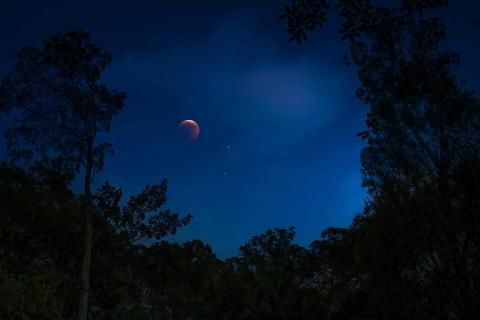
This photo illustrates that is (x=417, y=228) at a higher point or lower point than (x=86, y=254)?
lower

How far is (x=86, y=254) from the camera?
2417 centimetres

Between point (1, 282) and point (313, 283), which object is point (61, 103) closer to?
point (1, 282)

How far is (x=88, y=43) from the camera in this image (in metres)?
25.8

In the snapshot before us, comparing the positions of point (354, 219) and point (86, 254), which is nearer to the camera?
point (354, 219)

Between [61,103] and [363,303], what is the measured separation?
25467 mm

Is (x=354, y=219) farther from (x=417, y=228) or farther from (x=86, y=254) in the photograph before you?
(x=86, y=254)

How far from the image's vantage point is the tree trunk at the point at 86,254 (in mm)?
23194

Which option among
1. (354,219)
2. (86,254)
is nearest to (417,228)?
(354,219)

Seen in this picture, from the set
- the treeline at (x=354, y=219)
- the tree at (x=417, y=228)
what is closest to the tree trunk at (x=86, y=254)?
the treeline at (x=354, y=219)

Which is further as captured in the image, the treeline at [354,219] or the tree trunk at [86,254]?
the tree trunk at [86,254]

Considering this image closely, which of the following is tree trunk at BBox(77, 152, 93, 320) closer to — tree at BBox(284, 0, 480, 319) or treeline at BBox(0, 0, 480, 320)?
treeline at BBox(0, 0, 480, 320)

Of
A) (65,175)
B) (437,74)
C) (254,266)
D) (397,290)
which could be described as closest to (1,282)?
(397,290)

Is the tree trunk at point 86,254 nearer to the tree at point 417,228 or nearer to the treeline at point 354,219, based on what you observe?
the treeline at point 354,219

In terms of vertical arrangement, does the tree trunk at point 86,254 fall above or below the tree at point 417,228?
above
